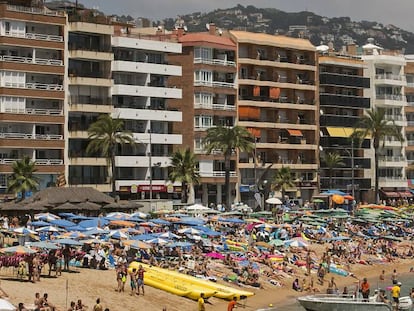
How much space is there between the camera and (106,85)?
327ft

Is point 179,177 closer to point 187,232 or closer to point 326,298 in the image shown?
point 187,232

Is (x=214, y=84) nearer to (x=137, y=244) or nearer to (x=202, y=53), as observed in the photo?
(x=202, y=53)

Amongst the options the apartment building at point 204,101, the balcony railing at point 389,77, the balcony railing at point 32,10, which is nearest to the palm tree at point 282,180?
the apartment building at point 204,101

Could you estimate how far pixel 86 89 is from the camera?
98.8m

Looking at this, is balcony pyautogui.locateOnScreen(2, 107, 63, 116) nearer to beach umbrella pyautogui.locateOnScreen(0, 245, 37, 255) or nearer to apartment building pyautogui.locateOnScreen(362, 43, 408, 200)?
beach umbrella pyautogui.locateOnScreen(0, 245, 37, 255)

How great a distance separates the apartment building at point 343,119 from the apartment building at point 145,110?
28690 mm

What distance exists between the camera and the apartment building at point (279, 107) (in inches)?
4688

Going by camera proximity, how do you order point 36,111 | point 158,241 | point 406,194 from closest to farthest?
1. point 158,241
2. point 36,111
3. point 406,194

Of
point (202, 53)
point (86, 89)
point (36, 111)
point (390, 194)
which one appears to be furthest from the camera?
point (390, 194)

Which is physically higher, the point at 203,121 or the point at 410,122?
the point at 410,122

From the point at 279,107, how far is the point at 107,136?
34.8m

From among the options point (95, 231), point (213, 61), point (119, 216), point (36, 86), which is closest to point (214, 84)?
point (213, 61)

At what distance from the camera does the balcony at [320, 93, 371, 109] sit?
130 m

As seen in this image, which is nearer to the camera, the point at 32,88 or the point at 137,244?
the point at 137,244
